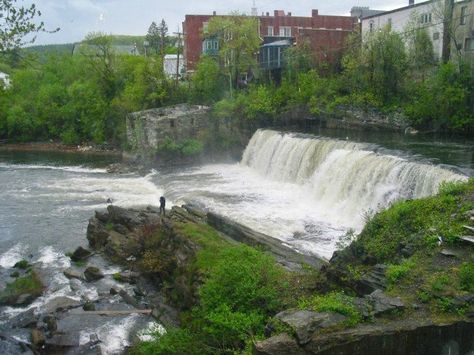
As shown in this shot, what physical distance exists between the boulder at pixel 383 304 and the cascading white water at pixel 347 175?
985 cm

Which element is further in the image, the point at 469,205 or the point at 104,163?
the point at 104,163

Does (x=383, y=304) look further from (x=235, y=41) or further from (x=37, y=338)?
(x=235, y=41)

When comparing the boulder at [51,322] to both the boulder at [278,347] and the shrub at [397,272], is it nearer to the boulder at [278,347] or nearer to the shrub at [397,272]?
the boulder at [278,347]

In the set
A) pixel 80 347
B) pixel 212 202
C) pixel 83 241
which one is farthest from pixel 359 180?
pixel 80 347

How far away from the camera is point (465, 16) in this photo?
31.2m

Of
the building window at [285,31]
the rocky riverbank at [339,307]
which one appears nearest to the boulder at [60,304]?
the rocky riverbank at [339,307]

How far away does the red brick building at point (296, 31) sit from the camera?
4244 centimetres

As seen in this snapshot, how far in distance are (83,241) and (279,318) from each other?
1415 cm

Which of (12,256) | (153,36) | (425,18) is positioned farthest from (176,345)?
(153,36)

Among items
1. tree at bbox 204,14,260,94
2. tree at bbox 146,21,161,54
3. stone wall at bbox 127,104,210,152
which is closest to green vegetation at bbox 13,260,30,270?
stone wall at bbox 127,104,210,152

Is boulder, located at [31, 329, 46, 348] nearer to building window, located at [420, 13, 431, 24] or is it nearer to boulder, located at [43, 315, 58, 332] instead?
boulder, located at [43, 315, 58, 332]

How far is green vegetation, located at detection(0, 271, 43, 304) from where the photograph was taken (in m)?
14.9

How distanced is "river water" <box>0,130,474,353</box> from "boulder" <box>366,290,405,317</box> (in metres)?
6.64

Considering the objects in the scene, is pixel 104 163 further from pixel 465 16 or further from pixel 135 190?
pixel 465 16
